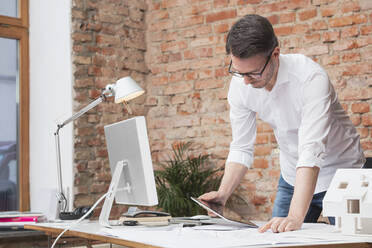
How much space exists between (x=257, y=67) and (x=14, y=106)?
2466 mm

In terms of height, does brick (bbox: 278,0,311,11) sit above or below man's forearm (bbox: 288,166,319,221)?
above

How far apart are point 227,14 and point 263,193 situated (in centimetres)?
129

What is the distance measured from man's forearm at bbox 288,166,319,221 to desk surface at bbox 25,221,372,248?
7 cm

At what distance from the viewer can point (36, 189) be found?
396 cm

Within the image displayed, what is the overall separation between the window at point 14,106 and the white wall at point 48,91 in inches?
2.0

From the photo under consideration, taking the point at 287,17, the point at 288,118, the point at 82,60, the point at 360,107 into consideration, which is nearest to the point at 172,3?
the point at 82,60

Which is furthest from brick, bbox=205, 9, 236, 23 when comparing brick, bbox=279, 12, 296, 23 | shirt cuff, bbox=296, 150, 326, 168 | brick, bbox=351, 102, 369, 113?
shirt cuff, bbox=296, 150, 326, 168

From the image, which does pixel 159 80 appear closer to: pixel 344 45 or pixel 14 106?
pixel 14 106

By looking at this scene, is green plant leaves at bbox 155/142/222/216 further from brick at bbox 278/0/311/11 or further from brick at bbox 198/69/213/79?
brick at bbox 278/0/311/11

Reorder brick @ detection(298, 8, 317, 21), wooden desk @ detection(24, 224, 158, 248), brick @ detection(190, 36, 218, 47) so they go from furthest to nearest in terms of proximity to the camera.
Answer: brick @ detection(190, 36, 218, 47) < brick @ detection(298, 8, 317, 21) < wooden desk @ detection(24, 224, 158, 248)

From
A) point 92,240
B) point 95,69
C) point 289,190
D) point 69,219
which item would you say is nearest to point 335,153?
point 289,190

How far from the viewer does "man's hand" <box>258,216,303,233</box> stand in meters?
1.82

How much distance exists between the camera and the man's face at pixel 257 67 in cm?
207

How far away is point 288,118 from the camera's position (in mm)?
2312
